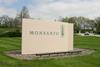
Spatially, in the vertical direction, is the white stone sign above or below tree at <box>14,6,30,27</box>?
below

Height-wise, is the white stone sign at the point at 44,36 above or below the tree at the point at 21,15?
below

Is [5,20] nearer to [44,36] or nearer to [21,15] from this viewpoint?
[21,15]

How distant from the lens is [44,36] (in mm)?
26625

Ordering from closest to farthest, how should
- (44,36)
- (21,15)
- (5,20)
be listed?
1. (44,36)
2. (21,15)
3. (5,20)

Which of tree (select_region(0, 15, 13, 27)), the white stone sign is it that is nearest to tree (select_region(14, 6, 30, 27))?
tree (select_region(0, 15, 13, 27))

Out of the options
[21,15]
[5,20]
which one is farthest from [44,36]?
[5,20]

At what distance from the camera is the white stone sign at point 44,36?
24906 mm

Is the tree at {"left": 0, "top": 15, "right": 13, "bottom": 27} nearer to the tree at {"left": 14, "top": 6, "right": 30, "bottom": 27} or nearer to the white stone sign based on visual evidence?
the tree at {"left": 14, "top": 6, "right": 30, "bottom": 27}

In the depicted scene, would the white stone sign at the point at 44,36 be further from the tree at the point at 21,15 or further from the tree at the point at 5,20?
the tree at the point at 5,20

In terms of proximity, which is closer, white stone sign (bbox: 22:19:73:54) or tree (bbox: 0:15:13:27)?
white stone sign (bbox: 22:19:73:54)

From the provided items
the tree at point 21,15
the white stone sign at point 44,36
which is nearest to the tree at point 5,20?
the tree at point 21,15

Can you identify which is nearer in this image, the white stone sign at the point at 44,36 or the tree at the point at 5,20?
the white stone sign at the point at 44,36

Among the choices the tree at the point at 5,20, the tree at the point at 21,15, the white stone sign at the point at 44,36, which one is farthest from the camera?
the tree at the point at 5,20

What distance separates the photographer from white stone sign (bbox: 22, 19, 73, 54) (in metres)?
24.9
